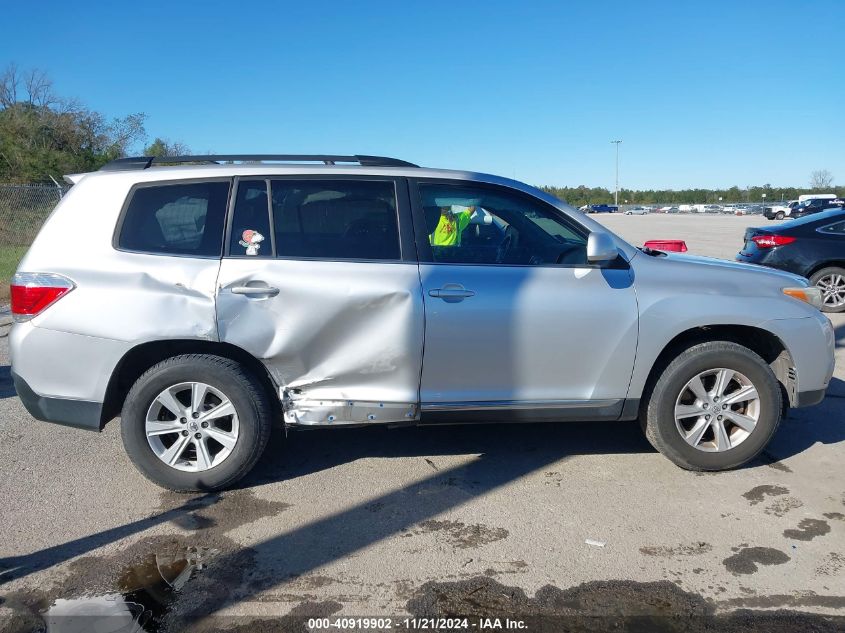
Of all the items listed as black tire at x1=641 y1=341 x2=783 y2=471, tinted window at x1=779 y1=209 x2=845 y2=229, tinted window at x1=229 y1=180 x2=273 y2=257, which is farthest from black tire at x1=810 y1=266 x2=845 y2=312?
tinted window at x1=229 y1=180 x2=273 y2=257

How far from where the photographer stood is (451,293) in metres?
3.97

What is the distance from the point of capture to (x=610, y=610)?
295 cm

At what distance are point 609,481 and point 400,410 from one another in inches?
54.2

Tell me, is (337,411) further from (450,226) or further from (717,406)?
(717,406)

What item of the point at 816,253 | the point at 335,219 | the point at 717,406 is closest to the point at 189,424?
the point at 335,219

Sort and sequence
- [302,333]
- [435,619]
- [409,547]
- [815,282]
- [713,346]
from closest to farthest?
[435,619]
[409,547]
[302,333]
[713,346]
[815,282]

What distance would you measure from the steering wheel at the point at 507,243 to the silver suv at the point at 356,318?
0.03ft

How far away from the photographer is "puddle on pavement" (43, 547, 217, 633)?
113 inches

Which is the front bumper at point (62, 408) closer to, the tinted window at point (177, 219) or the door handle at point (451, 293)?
the tinted window at point (177, 219)

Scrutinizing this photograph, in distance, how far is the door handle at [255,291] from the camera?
389cm

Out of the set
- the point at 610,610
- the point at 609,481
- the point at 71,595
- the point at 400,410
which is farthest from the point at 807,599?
the point at 71,595

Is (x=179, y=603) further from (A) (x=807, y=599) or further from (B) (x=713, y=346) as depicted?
(B) (x=713, y=346)

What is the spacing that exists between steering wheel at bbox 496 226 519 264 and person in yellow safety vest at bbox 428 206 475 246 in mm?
250

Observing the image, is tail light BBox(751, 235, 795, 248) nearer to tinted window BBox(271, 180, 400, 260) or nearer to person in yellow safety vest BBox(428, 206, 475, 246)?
person in yellow safety vest BBox(428, 206, 475, 246)
